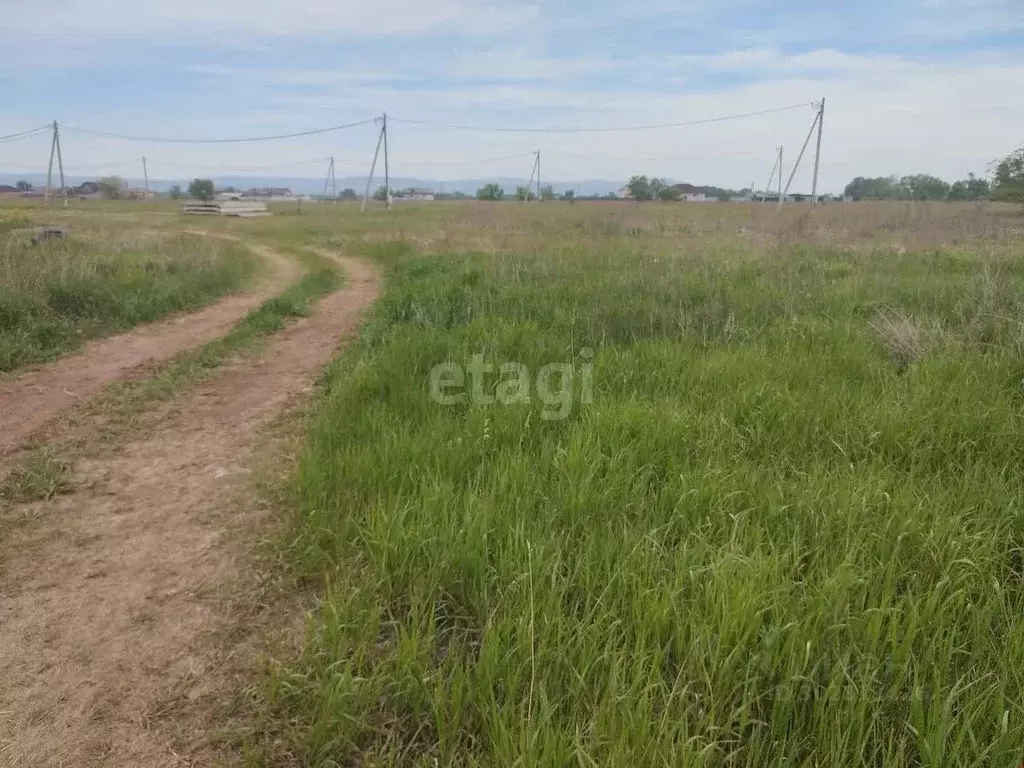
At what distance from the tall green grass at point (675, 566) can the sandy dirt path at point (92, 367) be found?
2021 mm

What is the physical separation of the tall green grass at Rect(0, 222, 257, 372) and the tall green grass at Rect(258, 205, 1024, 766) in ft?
12.4

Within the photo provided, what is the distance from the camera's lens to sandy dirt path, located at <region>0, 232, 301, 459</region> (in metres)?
4.45

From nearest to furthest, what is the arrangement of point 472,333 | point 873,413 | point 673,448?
point 673,448 < point 873,413 < point 472,333

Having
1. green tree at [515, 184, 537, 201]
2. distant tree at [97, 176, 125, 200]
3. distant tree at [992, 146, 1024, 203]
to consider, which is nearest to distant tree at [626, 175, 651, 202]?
green tree at [515, 184, 537, 201]

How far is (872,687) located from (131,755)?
7.17 feet

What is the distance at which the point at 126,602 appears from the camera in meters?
2.50

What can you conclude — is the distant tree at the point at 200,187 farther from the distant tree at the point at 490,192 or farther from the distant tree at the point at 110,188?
the distant tree at the point at 490,192

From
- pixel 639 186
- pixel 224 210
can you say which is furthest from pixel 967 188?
pixel 224 210

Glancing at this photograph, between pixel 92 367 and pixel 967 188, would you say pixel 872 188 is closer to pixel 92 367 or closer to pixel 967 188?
pixel 967 188

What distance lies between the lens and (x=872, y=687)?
1818 millimetres

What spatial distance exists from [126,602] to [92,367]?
4144 millimetres

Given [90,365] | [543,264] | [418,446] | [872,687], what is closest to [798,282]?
[543,264]

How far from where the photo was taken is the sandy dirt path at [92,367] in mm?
4453

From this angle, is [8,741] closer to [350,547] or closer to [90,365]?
[350,547]
